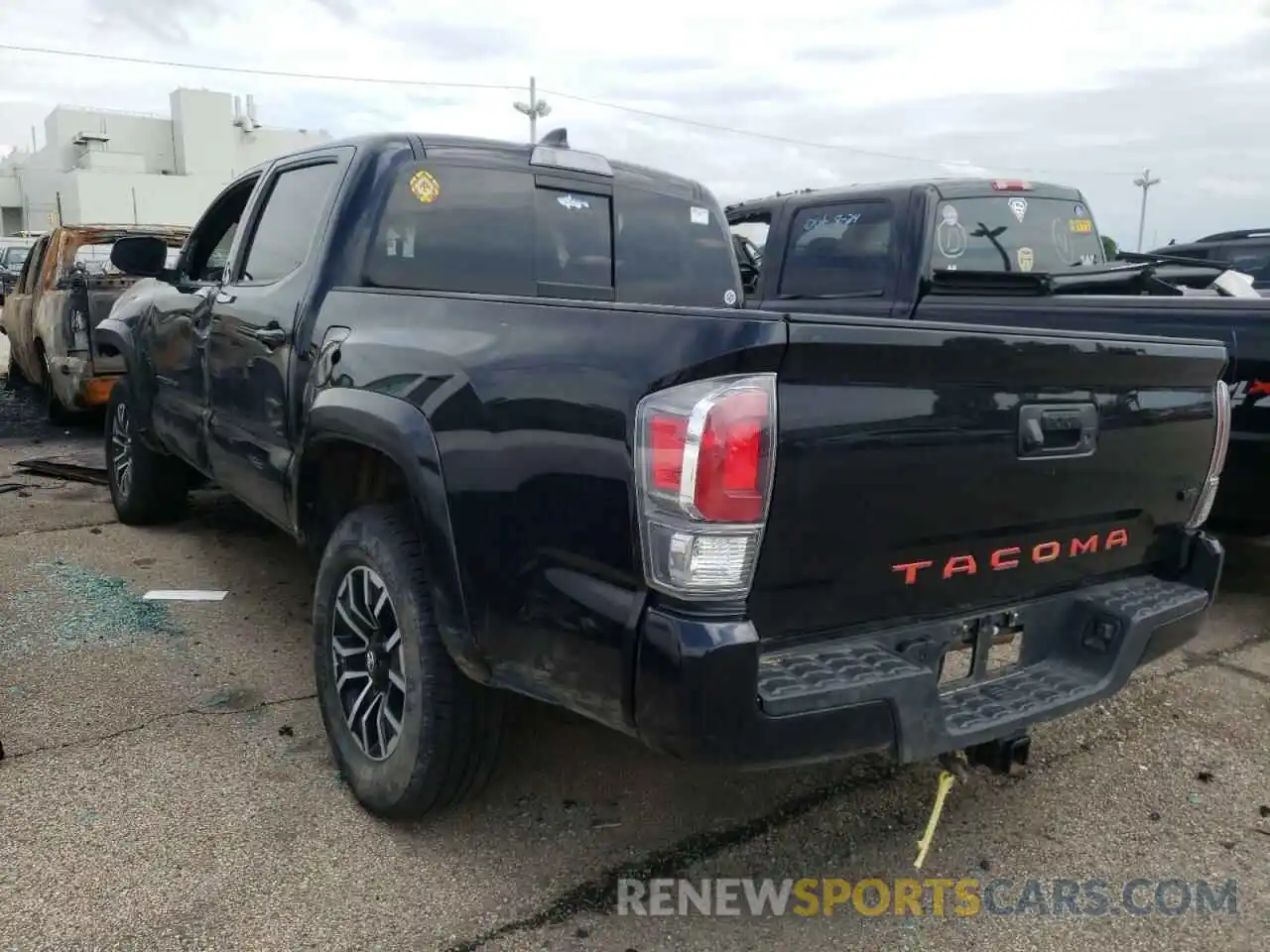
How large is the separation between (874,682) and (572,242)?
2241 millimetres

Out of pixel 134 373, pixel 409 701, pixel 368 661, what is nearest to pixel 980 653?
pixel 409 701

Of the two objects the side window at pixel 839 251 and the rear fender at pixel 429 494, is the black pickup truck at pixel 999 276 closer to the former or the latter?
the side window at pixel 839 251

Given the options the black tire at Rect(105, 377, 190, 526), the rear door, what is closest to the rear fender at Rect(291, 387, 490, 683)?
the rear door

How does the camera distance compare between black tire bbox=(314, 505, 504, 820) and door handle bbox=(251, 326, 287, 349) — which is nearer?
black tire bbox=(314, 505, 504, 820)

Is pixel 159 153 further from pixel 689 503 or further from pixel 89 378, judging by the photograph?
pixel 689 503

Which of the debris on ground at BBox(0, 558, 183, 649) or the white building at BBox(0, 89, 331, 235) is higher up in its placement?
the white building at BBox(0, 89, 331, 235)

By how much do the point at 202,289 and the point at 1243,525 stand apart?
486 centimetres

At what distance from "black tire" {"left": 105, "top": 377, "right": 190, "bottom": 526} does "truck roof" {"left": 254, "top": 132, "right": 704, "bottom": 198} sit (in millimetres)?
1994

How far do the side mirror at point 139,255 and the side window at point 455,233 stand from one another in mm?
1816

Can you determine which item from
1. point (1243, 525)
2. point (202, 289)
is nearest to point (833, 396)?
point (202, 289)

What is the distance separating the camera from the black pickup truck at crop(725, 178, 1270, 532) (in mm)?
4465

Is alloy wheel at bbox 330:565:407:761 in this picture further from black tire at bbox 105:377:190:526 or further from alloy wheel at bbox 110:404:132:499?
alloy wheel at bbox 110:404:132:499

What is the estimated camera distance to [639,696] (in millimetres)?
2129

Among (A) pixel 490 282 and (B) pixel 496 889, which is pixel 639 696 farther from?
(A) pixel 490 282
